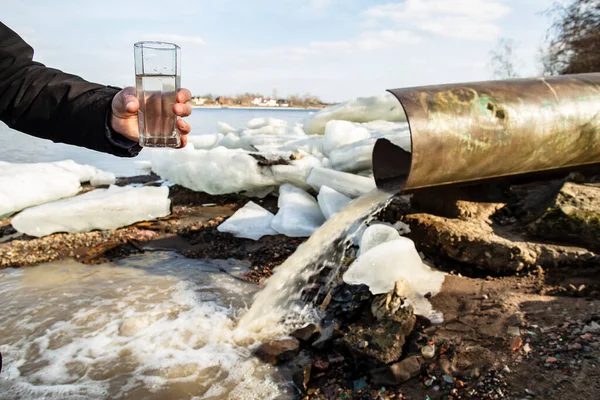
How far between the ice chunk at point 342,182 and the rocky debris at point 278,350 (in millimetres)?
2143

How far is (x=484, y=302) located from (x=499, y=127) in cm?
116

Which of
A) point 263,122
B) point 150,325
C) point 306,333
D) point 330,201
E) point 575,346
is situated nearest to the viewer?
point 575,346

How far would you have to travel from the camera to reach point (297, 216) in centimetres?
492

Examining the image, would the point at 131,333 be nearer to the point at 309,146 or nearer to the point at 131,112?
the point at 131,112

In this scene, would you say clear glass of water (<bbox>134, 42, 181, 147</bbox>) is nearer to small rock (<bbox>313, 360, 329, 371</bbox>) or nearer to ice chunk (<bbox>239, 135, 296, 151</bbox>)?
small rock (<bbox>313, 360, 329, 371</bbox>)

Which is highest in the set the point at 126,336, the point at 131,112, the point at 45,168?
the point at 131,112

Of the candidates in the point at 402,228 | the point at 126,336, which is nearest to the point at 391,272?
the point at 402,228

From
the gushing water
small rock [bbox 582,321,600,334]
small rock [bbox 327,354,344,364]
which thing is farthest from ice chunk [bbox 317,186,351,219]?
small rock [bbox 582,321,600,334]

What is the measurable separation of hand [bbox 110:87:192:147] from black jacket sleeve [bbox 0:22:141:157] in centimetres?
3

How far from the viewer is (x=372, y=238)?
348 cm

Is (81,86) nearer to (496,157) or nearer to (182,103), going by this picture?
(182,103)

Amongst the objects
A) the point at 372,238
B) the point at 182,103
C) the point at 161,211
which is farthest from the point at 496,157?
the point at 161,211

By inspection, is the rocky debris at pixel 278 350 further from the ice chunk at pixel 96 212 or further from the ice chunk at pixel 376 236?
the ice chunk at pixel 96 212

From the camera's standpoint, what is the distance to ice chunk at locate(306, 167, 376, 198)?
479 centimetres
